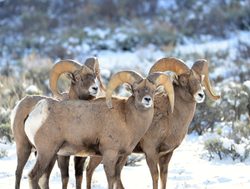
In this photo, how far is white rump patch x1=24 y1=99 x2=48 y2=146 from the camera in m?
9.62

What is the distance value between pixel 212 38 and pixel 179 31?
2056 millimetres

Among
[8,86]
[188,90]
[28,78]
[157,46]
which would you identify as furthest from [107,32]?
[188,90]

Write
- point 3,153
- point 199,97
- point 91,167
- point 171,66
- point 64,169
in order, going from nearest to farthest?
point 199,97
point 64,169
point 171,66
point 91,167
point 3,153

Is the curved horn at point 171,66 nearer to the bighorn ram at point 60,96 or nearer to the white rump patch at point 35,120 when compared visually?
the bighorn ram at point 60,96

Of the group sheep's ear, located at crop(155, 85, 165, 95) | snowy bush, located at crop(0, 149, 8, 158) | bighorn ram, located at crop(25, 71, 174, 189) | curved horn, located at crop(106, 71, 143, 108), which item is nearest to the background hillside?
snowy bush, located at crop(0, 149, 8, 158)

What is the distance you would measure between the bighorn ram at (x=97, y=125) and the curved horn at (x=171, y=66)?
0.71 metres

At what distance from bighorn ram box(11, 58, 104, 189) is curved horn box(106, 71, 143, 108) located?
437mm

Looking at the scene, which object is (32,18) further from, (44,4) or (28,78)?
(28,78)

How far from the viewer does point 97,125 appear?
979cm

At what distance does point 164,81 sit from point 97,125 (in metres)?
1.09

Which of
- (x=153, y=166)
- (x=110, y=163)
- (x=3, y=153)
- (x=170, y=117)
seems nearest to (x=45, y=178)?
(x=110, y=163)

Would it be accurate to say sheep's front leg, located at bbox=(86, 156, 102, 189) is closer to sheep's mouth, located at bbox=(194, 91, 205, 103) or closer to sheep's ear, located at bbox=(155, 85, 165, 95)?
sheep's ear, located at bbox=(155, 85, 165, 95)

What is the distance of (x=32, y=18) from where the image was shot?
133ft

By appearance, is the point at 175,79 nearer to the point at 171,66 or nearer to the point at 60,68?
the point at 171,66
